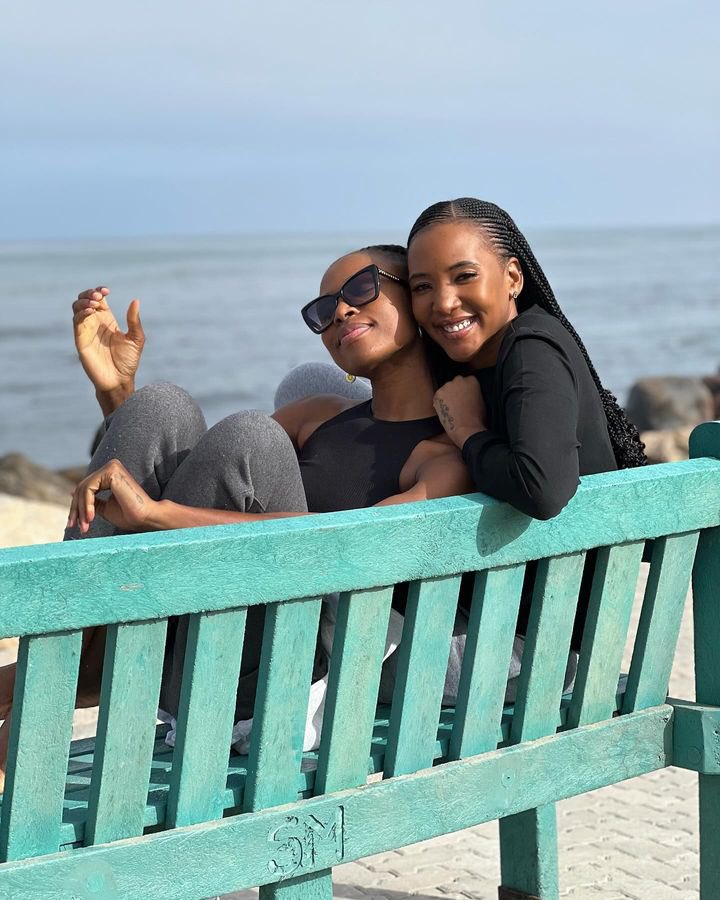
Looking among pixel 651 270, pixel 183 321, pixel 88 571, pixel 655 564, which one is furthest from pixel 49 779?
pixel 651 270

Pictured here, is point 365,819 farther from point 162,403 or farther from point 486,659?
point 162,403

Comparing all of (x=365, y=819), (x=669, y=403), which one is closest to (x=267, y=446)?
(x=365, y=819)

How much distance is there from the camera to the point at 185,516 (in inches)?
98.7

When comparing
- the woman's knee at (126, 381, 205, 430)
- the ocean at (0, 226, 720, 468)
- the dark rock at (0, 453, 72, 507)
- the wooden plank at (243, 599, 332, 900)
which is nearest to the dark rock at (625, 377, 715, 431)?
the ocean at (0, 226, 720, 468)

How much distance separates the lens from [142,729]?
218cm

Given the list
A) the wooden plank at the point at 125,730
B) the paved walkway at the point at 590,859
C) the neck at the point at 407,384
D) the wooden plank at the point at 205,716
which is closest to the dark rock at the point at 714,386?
the paved walkway at the point at 590,859

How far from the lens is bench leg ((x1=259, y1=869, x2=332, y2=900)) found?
2.40 m

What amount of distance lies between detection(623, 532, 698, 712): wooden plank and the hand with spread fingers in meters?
1.35

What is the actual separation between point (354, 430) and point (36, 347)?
36.0 meters

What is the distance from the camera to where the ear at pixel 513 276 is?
298 centimetres

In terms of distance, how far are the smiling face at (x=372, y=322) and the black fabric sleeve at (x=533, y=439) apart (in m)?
0.51

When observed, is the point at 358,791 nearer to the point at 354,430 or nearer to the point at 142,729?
the point at 142,729

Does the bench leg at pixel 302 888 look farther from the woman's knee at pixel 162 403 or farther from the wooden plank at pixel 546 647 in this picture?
the woman's knee at pixel 162 403

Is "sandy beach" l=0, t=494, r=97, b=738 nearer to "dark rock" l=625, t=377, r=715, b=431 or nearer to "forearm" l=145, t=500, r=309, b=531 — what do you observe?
"forearm" l=145, t=500, r=309, b=531
